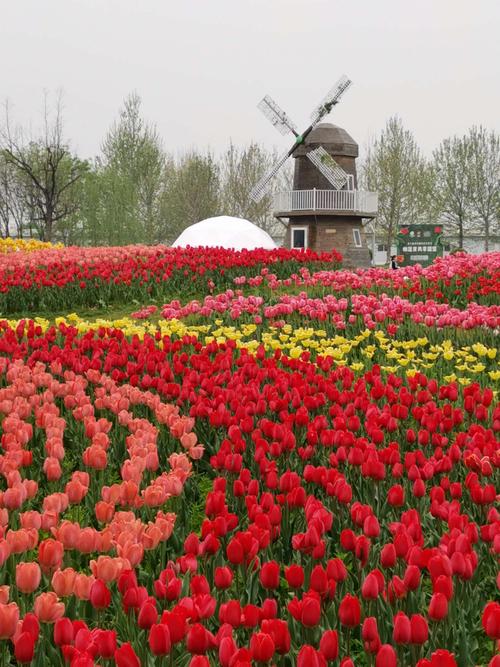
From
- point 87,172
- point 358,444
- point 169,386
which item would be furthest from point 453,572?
point 87,172

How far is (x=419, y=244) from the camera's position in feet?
119

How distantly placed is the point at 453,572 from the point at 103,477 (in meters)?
2.08

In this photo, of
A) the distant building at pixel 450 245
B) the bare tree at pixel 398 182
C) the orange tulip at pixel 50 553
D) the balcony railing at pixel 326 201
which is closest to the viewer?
the orange tulip at pixel 50 553

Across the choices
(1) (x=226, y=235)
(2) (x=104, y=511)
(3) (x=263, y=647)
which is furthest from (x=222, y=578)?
(1) (x=226, y=235)

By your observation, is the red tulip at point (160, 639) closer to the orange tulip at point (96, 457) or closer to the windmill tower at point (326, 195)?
the orange tulip at point (96, 457)

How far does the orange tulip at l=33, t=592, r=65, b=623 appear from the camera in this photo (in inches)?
90.1

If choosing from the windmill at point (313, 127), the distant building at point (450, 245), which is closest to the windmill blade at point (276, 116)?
the windmill at point (313, 127)

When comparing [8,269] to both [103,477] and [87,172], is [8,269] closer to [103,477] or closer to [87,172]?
[103,477]

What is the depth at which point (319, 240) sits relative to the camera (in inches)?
1357

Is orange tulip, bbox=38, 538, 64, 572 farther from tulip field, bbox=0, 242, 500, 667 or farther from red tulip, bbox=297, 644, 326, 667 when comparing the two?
red tulip, bbox=297, 644, 326, 667

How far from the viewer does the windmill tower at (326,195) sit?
112ft

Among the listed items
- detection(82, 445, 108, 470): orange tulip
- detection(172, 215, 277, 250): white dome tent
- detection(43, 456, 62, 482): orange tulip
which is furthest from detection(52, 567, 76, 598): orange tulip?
detection(172, 215, 277, 250): white dome tent

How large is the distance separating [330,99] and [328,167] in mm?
4779

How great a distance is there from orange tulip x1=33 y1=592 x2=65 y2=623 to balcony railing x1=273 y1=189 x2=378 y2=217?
3229 cm
